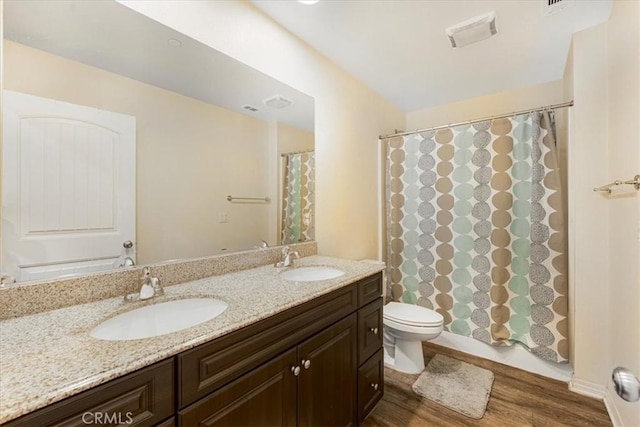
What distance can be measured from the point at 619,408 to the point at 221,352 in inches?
84.1

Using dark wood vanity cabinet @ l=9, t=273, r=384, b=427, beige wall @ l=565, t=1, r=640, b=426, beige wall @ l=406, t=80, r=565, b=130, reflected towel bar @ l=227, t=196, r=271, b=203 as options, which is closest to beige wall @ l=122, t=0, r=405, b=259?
beige wall @ l=406, t=80, r=565, b=130

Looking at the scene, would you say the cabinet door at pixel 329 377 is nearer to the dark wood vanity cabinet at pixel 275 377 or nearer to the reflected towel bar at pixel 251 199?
the dark wood vanity cabinet at pixel 275 377

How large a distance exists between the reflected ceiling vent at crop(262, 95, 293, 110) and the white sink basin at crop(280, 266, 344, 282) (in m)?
1.04

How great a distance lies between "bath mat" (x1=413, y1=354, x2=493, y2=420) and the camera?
66.2 inches

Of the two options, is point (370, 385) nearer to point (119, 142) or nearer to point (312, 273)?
point (312, 273)

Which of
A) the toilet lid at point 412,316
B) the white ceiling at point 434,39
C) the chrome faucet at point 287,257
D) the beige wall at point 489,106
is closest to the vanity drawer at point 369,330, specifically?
the toilet lid at point 412,316

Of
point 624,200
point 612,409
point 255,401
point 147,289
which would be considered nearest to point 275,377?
point 255,401

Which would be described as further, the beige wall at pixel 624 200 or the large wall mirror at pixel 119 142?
the beige wall at pixel 624 200

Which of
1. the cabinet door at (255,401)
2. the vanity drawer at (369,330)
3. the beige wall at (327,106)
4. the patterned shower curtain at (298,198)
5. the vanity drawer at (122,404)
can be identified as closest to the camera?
the vanity drawer at (122,404)

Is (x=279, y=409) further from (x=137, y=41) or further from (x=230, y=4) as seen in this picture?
(x=230, y=4)

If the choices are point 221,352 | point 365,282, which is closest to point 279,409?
point 221,352

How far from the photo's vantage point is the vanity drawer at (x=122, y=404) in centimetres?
53

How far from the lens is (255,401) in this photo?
2.95 ft

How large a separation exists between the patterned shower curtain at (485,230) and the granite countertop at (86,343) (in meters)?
1.57
